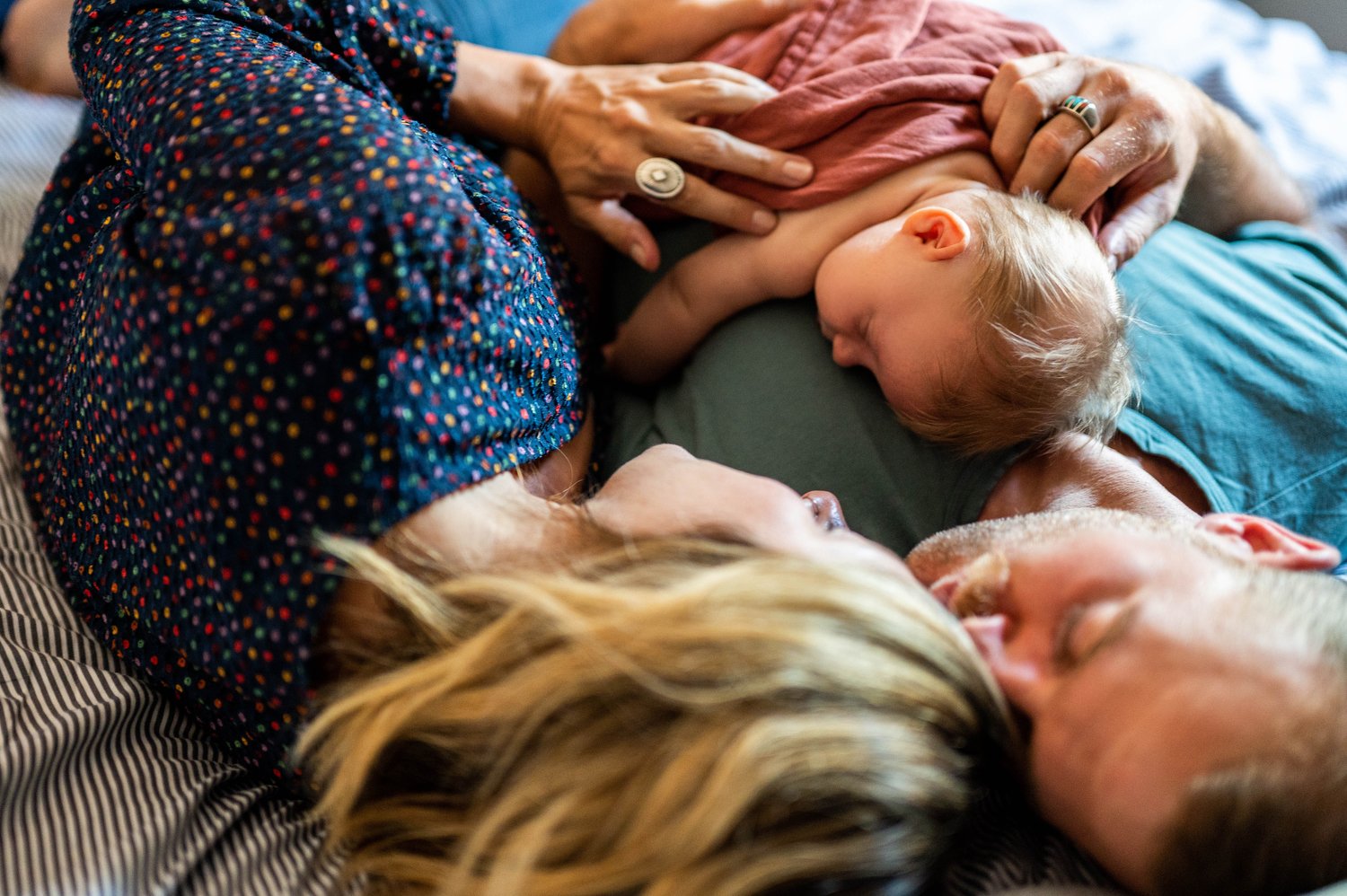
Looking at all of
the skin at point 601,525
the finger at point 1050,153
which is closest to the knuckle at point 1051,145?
the finger at point 1050,153

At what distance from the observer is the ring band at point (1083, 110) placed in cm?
122

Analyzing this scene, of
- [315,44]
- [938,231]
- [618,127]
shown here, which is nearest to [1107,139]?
[938,231]

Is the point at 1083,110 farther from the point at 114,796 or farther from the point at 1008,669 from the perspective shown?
the point at 114,796

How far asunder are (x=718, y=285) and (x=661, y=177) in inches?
6.3

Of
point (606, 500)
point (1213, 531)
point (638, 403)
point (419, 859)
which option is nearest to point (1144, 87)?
point (1213, 531)

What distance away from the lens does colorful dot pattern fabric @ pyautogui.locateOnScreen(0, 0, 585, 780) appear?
78 cm

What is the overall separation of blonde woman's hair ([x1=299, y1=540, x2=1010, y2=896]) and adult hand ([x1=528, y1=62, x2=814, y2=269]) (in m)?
0.63

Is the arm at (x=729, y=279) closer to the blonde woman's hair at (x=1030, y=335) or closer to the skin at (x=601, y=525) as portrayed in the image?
the blonde woman's hair at (x=1030, y=335)

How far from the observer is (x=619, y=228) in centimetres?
132

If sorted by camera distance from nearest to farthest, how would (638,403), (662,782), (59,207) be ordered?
1. (662,782)
2. (59,207)
3. (638,403)

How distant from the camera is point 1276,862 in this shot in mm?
695

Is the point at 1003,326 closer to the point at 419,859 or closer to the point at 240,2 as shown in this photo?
the point at 419,859

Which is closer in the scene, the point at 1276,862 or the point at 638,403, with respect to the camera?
the point at 1276,862

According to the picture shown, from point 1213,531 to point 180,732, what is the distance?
42.6 inches
